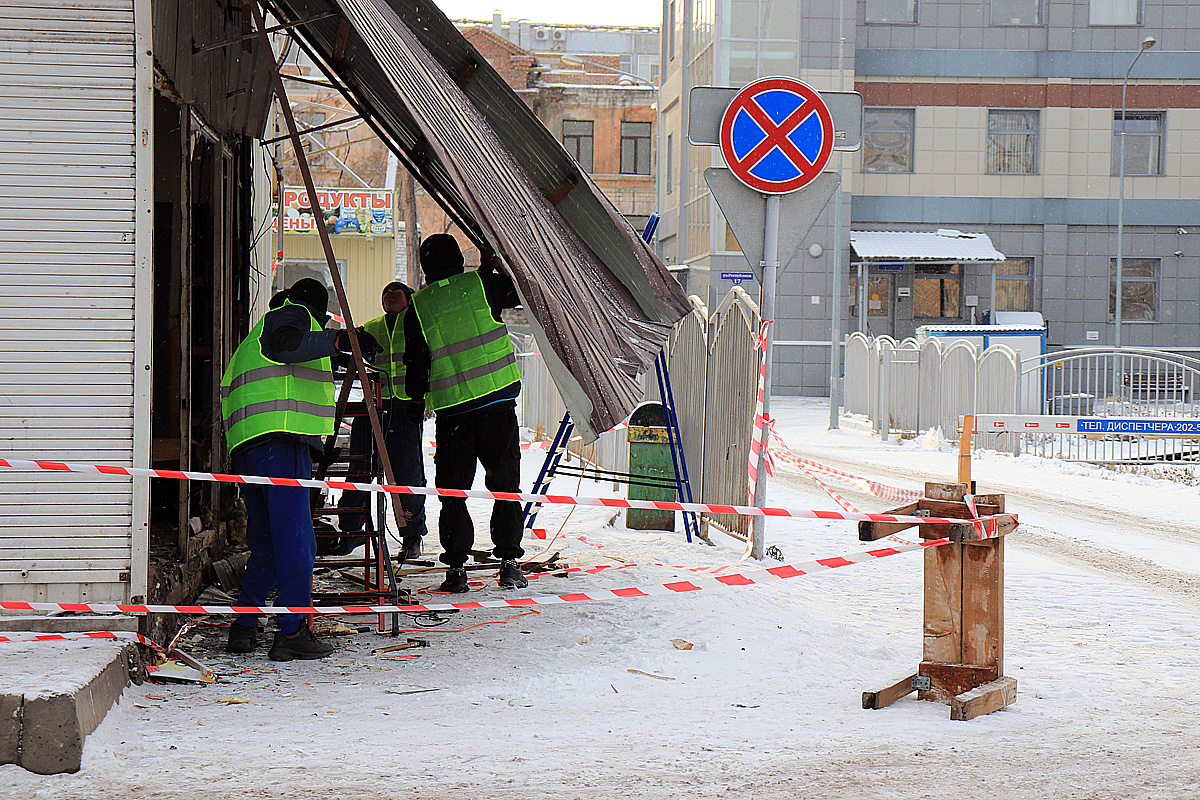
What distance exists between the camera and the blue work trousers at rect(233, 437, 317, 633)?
207 inches

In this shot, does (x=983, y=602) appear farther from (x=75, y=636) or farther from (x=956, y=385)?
(x=956, y=385)

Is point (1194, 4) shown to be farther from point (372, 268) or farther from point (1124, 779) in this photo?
point (1124, 779)

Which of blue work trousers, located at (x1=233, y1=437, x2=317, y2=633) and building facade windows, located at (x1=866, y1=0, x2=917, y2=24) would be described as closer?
blue work trousers, located at (x1=233, y1=437, x2=317, y2=633)

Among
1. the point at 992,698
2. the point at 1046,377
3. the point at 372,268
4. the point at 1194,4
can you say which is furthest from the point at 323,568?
the point at 1194,4

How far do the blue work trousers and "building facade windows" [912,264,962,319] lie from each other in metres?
27.4

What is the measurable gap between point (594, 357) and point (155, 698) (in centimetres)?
233

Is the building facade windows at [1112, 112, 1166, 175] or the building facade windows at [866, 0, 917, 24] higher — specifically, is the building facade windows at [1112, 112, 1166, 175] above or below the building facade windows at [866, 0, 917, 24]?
below

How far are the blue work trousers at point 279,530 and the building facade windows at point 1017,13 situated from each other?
29.0 meters

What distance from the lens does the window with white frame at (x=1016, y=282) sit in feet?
101

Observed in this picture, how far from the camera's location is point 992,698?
4.62m

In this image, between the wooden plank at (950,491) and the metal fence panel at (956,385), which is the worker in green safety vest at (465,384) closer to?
the wooden plank at (950,491)

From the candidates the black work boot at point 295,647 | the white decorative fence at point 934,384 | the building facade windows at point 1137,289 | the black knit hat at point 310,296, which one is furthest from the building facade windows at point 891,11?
the black work boot at point 295,647

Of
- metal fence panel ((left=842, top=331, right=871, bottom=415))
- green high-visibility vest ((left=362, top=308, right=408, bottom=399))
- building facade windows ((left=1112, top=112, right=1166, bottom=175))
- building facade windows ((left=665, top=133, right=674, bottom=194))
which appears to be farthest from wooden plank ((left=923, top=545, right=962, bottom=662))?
building facade windows ((left=665, top=133, right=674, bottom=194))

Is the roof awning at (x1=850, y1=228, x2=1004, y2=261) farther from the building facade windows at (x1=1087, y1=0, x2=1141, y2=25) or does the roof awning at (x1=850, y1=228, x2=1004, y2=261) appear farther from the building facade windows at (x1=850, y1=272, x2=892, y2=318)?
the building facade windows at (x1=1087, y1=0, x2=1141, y2=25)
